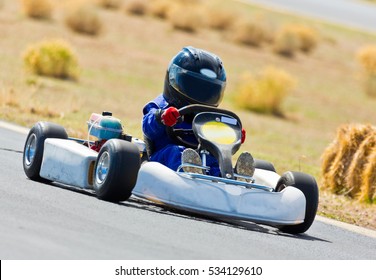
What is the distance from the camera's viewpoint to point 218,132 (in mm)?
9859

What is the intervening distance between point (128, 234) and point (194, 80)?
105 inches

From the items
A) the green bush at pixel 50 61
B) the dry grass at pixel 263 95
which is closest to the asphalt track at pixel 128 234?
the green bush at pixel 50 61

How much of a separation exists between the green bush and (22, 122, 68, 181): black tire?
14.6m

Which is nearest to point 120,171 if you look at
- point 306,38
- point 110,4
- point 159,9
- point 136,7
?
point 306,38

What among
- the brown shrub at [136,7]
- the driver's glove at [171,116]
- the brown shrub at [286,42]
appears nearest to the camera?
the driver's glove at [171,116]

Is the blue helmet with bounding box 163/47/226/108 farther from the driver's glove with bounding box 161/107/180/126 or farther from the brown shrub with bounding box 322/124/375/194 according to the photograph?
the brown shrub with bounding box 322/124/375/194

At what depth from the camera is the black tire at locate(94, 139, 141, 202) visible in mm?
9273

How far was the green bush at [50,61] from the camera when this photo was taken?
83.6 feet

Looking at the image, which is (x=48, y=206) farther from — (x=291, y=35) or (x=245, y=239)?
(x=291, y=35)

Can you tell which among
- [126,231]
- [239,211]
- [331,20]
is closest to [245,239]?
[239,211]

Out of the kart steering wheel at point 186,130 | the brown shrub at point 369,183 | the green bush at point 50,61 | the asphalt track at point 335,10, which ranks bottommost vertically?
the green bush at point 50,61

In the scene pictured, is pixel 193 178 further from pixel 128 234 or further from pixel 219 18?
pixel 219 18

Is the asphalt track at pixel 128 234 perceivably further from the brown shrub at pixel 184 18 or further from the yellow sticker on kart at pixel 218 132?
the brown shrub at pixel 184 18
